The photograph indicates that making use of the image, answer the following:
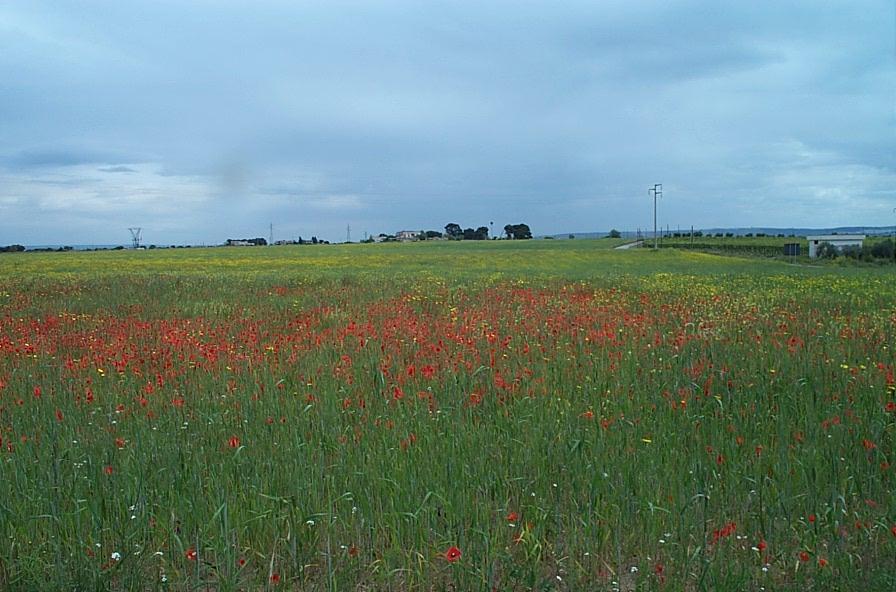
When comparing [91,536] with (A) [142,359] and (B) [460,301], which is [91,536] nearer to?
(A) [142,359]

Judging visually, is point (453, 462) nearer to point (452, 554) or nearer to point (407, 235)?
point (452, 554)

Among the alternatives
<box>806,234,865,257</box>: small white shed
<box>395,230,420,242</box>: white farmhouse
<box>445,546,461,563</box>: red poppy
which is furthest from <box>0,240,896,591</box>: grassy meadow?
<box>395,230,420,242</box>: white farmhouse

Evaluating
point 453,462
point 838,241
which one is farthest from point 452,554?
point 838,241

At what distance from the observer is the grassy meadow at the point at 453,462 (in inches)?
162

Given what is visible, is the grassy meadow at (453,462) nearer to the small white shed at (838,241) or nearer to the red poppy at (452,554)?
the red poppy at (452,554)

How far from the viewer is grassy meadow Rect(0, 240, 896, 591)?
4117 mm

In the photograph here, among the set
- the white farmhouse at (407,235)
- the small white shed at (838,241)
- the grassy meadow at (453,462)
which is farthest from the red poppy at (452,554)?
the white farmhouse at (407,235)

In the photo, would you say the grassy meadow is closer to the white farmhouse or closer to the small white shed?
the small white shed

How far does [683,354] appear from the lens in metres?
9.28

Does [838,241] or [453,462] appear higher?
[838,241]

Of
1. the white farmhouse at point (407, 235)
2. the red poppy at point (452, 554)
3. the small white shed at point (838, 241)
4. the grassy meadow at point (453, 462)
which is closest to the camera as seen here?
the red poppy at point (452, 554)

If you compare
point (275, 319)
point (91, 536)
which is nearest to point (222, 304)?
point (275, 319)

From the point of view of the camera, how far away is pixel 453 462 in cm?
543

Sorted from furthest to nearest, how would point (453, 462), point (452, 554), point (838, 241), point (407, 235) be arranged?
point (407, 235), point (838, 241), point (453, 462), point (452, 554)
